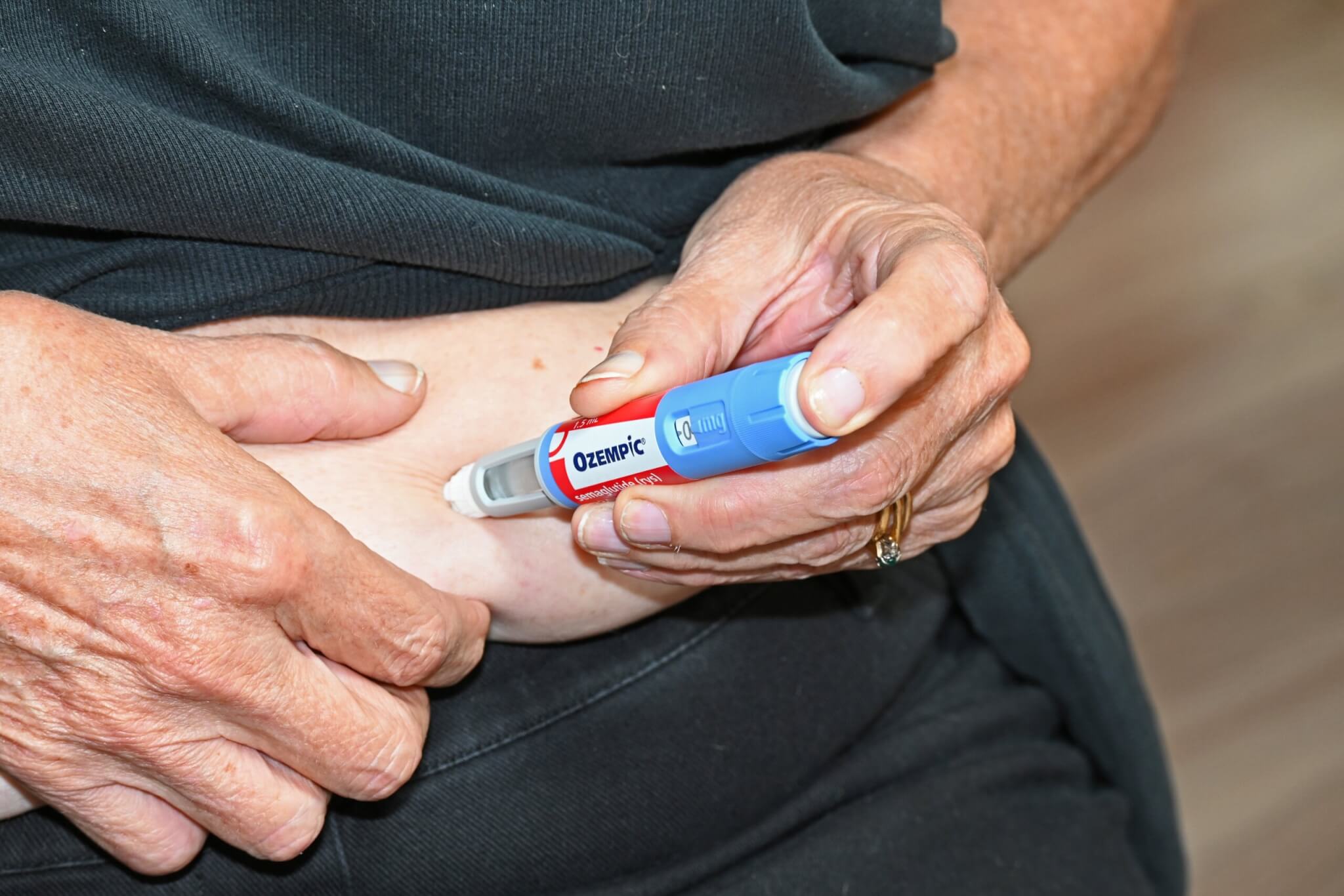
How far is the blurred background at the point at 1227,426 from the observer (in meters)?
2.03

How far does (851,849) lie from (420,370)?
48cm

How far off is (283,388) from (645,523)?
9.4 inches

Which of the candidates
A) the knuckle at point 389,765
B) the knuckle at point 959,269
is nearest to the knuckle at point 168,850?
the knuckle at point 389,765

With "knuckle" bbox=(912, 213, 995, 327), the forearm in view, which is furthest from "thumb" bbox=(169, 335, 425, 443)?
the forearm

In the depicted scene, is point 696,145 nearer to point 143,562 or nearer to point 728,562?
point 728,562

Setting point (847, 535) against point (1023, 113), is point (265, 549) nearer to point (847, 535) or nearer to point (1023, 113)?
point (847, 535)

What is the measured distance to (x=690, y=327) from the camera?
698mm

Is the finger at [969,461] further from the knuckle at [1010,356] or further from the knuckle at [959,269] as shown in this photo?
the knuckle at [959,269]

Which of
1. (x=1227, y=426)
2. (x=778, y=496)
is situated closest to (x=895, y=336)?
(x=778, y=496)

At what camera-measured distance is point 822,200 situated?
0.78 metres

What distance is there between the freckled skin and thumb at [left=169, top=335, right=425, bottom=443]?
0.02 m

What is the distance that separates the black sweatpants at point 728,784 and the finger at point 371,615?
10cm

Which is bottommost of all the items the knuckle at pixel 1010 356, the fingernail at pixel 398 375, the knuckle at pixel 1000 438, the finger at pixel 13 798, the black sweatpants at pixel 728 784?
the black sweatpants at pixel 728 784

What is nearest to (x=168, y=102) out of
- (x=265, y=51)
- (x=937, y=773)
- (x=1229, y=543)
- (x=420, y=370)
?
(x=265, y=51)
